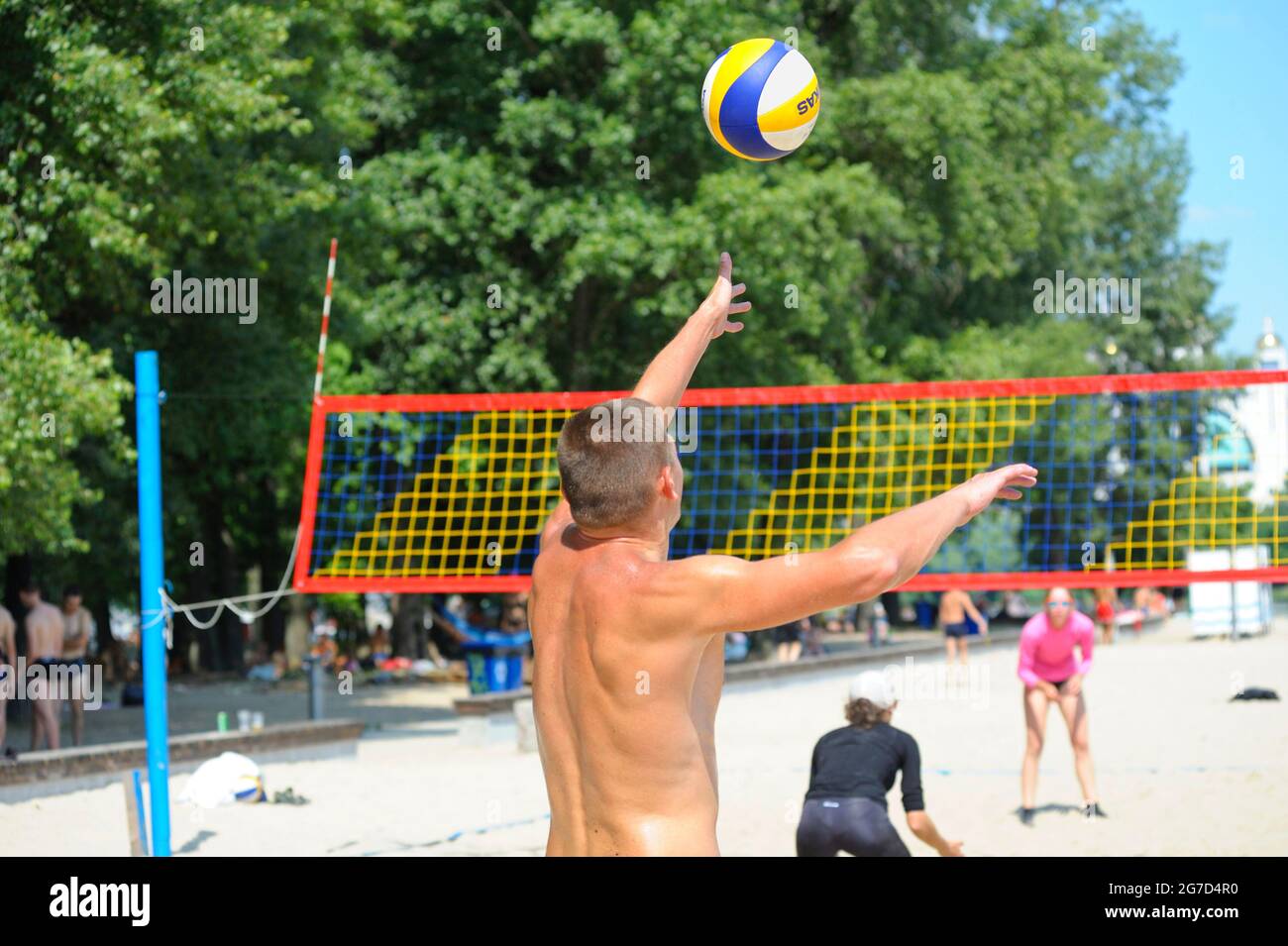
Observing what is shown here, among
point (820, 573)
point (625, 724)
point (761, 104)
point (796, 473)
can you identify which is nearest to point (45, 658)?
point (796, 473)

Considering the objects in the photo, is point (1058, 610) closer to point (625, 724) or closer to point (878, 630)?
point (625, 724)

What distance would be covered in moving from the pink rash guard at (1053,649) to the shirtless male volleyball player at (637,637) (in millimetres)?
6485

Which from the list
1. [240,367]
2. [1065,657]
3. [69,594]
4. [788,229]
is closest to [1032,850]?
[1065,657]

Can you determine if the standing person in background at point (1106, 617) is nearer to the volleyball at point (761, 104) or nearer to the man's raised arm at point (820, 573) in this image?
the volleyball at point (761, 104)

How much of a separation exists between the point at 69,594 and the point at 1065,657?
349 inches

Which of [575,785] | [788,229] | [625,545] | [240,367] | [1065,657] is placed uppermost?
[788,229]

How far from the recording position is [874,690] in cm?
607

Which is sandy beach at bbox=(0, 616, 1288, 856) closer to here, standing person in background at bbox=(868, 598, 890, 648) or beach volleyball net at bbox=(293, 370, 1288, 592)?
beach volleyball net at bbox=(293, 370, 1288, 592)

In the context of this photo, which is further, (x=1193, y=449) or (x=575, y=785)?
(x=1193, y=449)

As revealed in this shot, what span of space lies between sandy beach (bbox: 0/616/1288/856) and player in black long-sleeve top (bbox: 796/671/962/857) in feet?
6.54

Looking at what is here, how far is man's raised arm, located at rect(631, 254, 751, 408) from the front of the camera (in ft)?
11.0

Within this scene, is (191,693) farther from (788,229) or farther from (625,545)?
(625,545)

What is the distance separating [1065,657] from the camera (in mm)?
9055

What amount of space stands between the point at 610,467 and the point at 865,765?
11.3ft
